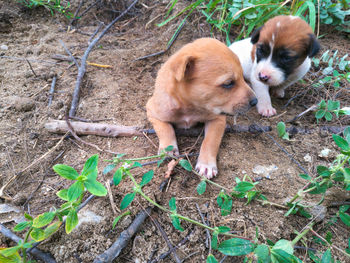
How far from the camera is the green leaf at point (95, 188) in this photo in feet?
5.31

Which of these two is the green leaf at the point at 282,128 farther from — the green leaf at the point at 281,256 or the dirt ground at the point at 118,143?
the green leaf at the point at 281,256

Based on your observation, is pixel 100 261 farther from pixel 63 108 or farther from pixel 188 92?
pixel 63 108

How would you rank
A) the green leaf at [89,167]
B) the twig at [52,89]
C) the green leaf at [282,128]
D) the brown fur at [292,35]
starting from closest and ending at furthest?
the green leaf at [89,167] → the green leaf at [282,128] → the brown fur at [292,35] → the twig at [52,89]

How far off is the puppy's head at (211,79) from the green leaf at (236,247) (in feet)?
4.70

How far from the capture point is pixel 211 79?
2.48 m

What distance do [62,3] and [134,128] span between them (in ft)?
14.3

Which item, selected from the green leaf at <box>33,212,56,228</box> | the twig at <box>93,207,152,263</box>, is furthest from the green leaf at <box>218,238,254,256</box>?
the green leaf at <box>33,212,56,228</box>

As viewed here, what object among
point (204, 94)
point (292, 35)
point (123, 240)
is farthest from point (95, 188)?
point (292, 35)

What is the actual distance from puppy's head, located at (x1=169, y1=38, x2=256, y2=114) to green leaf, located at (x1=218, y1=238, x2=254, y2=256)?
143cm

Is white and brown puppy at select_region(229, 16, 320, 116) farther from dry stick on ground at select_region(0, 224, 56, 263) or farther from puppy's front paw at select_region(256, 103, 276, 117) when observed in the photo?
dry stick on ground at select_region(0, 224, 56, 263)

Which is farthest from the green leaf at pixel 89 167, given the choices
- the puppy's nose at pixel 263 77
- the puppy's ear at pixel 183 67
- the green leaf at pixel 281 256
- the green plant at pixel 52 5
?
the green plant at pixel 52 5

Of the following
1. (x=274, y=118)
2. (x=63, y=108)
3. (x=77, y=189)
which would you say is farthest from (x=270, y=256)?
(x=63, y=108)

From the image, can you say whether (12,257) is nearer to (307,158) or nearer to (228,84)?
A: (228,84)

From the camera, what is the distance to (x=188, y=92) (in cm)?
263
